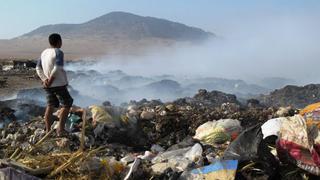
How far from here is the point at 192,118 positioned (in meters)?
8.25

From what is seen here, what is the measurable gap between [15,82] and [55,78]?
12775 mm

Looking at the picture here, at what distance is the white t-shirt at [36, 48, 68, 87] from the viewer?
21.3 feet

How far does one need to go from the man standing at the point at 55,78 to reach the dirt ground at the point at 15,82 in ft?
25.6

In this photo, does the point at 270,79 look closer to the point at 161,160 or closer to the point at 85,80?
the point at 85,80

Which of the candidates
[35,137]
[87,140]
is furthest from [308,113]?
[35,137]

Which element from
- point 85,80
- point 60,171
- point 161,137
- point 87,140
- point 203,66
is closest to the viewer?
point 60,171

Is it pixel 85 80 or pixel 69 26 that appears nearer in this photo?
pixel 85 80

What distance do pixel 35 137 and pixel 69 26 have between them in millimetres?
163833

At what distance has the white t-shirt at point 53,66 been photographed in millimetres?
6504

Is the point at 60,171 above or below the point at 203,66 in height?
above

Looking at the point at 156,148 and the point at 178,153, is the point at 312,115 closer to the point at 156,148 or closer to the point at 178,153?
the point at 178,153

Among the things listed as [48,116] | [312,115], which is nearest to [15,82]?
[48,116]

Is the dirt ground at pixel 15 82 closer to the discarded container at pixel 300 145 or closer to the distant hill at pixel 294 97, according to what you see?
the distant hill at pixel 294 97

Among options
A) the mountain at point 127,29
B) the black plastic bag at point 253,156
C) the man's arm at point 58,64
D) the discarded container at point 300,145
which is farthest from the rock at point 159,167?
the mountain at point 127,29
